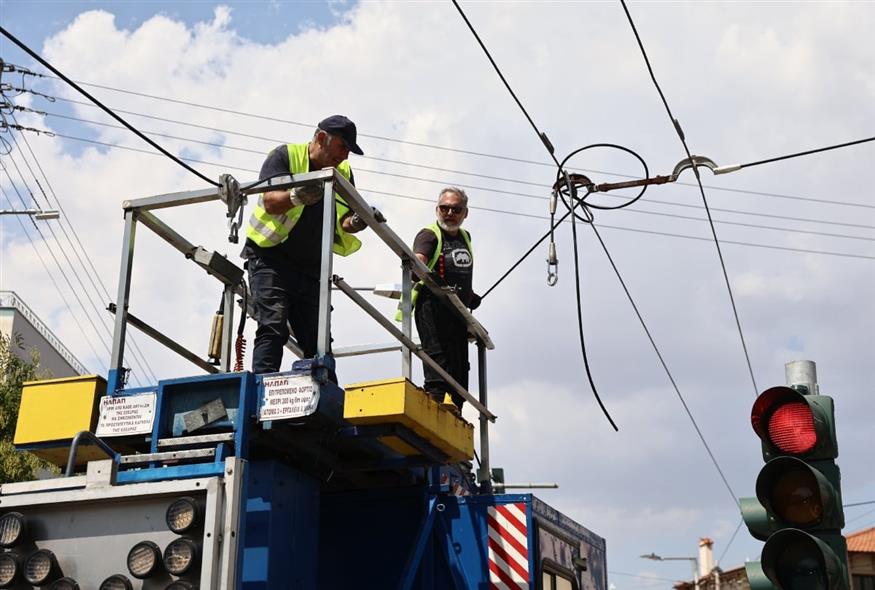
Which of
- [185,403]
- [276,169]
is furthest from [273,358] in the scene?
[276,169]

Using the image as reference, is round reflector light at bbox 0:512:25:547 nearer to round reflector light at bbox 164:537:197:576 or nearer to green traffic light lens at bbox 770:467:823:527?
round reflector light at bbox 164:537:197:576

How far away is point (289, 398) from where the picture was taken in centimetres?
564

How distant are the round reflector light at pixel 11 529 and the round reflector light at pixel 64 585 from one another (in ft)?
0.95

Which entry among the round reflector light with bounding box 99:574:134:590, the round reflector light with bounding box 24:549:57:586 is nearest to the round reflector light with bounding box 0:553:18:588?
the round reflector light with bounding box 24:549:57:586

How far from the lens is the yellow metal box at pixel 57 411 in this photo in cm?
604

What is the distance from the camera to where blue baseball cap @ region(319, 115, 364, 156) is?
6859 mm

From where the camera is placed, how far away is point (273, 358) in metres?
6.43

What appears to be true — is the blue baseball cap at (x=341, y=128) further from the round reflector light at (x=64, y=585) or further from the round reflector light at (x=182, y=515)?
the round reflector light at (x=64, y=585)

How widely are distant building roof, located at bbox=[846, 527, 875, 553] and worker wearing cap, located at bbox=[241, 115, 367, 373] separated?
28779mm

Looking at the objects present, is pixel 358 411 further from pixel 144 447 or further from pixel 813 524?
pixel 813 524

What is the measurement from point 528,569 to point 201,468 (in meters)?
2.09

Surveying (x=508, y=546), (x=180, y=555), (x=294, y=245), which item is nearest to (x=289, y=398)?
(x=180, y=555)

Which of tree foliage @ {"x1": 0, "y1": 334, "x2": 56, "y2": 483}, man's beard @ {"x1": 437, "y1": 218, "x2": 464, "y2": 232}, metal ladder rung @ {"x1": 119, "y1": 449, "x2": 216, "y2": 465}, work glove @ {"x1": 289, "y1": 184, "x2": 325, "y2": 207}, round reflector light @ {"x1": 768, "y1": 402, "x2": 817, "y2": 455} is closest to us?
round reflector light @ {"x1": 768, "y1": 402, "x2": 817, "y2": 455}

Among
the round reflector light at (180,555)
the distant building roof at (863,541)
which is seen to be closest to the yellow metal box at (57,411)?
the round reflector light at (180,555)
